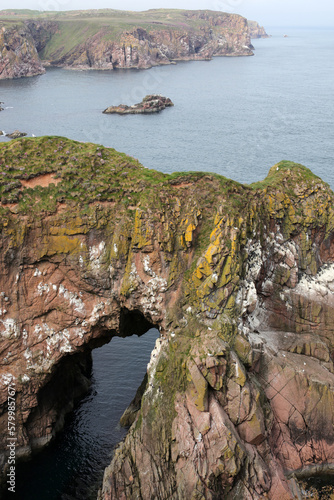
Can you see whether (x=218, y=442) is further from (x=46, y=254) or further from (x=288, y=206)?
(x=288, y=206)

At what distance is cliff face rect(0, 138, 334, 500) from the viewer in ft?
98.8

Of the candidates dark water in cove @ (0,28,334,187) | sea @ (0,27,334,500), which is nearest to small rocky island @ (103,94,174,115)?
dark water in cove @ (0,28,334,187)

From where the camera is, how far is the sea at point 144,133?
3503 centimetres

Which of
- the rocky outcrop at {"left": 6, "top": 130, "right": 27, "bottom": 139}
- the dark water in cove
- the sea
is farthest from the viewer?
the rocky outcrop at {"left": 6, "top": 130, "right": 27, "bottom": 139}

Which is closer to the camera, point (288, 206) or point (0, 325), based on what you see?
point (0, 325)

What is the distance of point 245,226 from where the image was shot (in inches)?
1364

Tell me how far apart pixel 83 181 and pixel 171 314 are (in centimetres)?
1067

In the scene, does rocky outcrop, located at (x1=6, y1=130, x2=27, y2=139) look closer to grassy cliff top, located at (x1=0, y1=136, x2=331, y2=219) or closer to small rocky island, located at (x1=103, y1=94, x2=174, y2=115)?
small rocky island, located at (x1=103, y1=94, x2=174, y2=115)

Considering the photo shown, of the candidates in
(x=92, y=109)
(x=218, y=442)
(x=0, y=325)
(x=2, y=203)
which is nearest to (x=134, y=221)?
(x=2, y=203)

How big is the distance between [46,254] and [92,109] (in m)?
118

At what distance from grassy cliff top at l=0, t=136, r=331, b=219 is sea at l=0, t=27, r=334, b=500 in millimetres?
15583

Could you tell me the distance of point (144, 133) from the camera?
12212 cm

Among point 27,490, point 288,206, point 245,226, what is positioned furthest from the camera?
point 288,206

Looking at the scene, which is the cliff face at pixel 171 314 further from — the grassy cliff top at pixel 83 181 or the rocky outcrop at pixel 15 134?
the rocky outcrop at pixel 15 134
